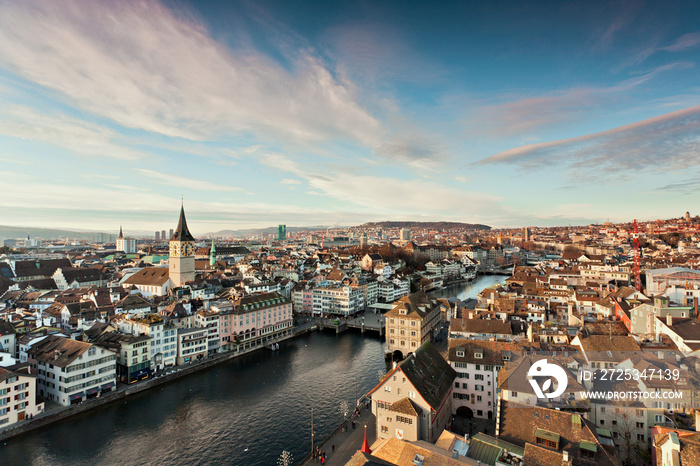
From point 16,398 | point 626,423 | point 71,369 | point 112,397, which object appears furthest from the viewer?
point 112,397

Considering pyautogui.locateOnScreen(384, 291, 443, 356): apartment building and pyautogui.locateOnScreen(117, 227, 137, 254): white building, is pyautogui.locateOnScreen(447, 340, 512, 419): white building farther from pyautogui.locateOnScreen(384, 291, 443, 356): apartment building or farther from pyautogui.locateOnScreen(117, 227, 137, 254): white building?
pyautogui.locateOnScreen(117, 227, 137, 254): white building

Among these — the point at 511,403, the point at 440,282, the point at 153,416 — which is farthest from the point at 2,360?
the point at 440,282

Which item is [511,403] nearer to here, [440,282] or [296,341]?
[296,341]

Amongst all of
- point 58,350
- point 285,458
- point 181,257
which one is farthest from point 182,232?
point 285,458

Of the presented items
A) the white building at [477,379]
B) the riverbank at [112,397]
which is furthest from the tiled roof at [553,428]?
the riverbank at [112,397]

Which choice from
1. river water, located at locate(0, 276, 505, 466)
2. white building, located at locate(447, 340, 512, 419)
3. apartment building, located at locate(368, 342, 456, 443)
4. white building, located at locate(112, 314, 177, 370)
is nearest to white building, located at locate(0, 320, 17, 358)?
white building, located at locate(112, 314, 177, 370)

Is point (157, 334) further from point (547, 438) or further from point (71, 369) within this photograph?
point (547, 438)

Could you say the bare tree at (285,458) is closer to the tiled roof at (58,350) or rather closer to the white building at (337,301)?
the tiled roof at (58,350)
